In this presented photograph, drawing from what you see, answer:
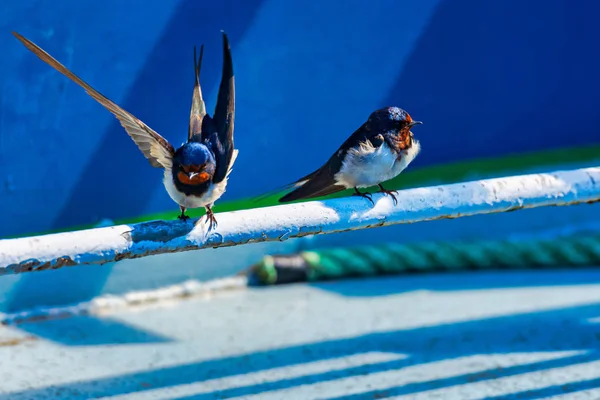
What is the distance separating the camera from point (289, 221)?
1.90 metres

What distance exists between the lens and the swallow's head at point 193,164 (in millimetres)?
2072

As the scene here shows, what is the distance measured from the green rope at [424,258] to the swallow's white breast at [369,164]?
71 centimetres

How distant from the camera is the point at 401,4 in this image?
10.2ft

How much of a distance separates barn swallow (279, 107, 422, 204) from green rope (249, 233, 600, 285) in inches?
26.1

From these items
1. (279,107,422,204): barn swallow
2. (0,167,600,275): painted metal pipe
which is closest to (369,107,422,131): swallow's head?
(279,107,422,204): barn swallow

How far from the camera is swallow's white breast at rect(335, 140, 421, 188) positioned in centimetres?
232

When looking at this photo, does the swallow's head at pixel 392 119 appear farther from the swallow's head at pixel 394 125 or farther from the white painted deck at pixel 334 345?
the white painted deck at pixel 334 345

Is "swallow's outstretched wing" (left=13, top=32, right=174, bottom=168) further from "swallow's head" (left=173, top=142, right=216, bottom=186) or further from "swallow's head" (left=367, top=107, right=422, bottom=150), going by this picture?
"swallow's head" (left=367, top=107, right=422, bottom=150)

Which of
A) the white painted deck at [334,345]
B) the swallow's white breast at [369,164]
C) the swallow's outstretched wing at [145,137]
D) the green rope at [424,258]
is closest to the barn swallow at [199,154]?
the swallow's outstretched wing at [145,137]

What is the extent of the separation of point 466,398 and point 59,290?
4.06 ft

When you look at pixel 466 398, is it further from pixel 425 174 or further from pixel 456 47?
pixel 456 47

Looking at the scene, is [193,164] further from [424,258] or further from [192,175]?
[424,258]

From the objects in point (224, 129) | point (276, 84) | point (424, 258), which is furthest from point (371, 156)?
point (424, 258)

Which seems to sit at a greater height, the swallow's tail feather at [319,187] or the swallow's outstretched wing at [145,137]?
the swallow's tail feather at [319,187]
